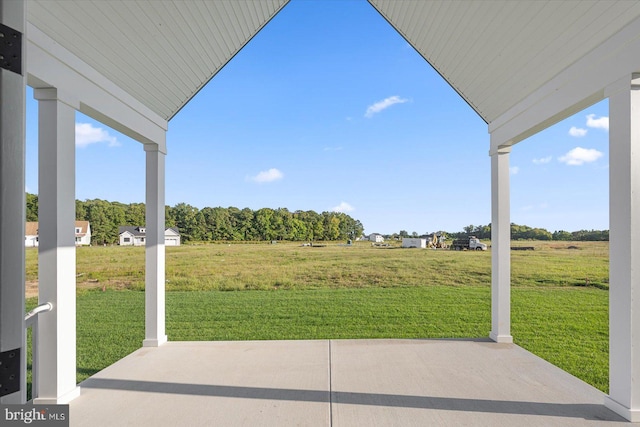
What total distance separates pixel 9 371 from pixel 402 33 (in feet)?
16.0

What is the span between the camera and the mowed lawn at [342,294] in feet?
29.8

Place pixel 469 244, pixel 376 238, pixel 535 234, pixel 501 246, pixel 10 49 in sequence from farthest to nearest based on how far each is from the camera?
pixel 376 238 < pixel 469 244 < pixel 535 234 < pixel 501 246 < pixel 10 49

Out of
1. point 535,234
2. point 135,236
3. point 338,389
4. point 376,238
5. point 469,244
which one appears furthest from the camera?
point 376,238

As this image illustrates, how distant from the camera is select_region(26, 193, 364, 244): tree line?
11820mm

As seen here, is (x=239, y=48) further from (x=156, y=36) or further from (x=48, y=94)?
(x=48, y=94)

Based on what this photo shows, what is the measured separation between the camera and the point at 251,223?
12250 mm

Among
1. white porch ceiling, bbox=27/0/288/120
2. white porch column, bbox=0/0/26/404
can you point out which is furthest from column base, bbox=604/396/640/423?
white porch ceiling, bbox=27/0/288/120

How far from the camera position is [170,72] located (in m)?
4.40

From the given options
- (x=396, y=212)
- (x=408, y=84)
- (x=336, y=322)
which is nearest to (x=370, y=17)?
(x=408, y=84)

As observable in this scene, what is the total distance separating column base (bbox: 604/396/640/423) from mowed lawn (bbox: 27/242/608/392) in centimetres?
497

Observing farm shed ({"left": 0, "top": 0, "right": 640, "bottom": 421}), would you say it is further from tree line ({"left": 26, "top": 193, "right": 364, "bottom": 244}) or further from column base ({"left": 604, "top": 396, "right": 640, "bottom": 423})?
tree line ({"left": 26, "top": 193, "right": 364, "bottom": 244})

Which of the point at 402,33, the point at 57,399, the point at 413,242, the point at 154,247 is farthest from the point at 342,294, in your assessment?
the point at 57,399

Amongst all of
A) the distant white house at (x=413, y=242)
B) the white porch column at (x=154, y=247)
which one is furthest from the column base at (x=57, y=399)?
the distant white house at (x=413, y=242)

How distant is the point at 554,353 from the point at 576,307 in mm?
3144
